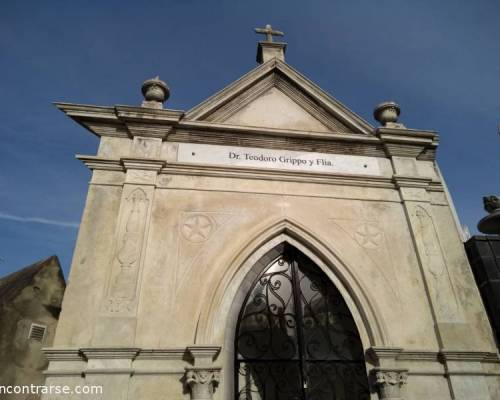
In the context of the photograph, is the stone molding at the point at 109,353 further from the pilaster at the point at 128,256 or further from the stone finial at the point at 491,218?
the stone finial at the point at 491,218

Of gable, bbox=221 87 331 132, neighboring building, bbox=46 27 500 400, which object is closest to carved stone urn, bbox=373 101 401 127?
neighboring building, bbox=46 27 500 400

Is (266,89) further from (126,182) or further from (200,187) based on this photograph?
(126,182)

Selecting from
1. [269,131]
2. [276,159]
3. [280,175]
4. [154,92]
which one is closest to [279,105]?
[269,131]

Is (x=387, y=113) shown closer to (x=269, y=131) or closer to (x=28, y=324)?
(x=269, y=131)

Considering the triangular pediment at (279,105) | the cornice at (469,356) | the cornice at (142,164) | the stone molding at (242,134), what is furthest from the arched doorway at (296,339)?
the triangular pediment at (279,105)

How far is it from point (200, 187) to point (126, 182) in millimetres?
1154

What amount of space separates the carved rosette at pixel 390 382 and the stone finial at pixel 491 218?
10.7ft

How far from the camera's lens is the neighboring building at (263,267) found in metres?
5.18

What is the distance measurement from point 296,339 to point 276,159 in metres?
3.03

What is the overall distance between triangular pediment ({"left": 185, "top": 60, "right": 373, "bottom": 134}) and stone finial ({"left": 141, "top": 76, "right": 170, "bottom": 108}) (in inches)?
27.4

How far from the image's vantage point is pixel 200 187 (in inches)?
257

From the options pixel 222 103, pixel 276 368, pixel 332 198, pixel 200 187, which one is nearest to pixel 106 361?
pixel 276 368

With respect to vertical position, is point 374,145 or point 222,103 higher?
point 222,103

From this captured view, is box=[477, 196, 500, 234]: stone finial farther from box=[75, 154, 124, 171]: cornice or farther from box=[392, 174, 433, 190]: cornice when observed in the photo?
box=[75, 154, 124, 171]: cornice
